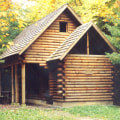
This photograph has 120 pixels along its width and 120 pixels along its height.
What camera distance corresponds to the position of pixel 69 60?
67.9 ft

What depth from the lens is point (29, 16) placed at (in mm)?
38969

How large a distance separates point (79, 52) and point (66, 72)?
2.52 meters

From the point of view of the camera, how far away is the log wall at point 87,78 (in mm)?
20545

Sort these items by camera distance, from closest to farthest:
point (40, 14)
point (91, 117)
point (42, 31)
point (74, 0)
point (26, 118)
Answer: point (26, 118) → point (91, 117) → point (42, 31) → point (74, 0) → point (40, 14)

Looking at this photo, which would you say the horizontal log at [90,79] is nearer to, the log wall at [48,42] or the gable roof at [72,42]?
the gable roof at [72,42]

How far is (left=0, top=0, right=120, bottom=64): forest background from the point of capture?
1090 centimetres

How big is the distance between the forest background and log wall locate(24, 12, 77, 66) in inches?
78.6

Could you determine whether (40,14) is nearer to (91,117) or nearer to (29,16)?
(29,16)

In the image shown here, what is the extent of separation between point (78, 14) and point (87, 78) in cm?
1293

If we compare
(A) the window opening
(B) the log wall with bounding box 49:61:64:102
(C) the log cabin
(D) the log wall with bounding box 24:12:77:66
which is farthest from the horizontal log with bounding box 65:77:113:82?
(A) the window opening

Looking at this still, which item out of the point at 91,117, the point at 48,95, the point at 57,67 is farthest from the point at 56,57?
the point at 91,117

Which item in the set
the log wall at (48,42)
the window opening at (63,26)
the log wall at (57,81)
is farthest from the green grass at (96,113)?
the window opening at (63,26)

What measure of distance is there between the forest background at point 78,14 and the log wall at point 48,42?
200 centimetres

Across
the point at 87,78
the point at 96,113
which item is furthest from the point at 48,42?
the point at 96,113
